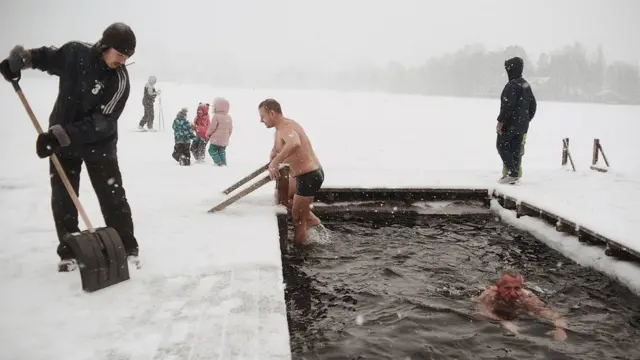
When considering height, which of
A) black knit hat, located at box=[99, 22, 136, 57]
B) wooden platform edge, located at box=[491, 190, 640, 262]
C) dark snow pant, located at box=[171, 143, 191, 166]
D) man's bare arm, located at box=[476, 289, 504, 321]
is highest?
black knit hat, located at box=[99, 22, 136, 57]

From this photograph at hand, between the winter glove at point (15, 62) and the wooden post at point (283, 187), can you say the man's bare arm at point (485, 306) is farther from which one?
the winter glove at point (15, 62)

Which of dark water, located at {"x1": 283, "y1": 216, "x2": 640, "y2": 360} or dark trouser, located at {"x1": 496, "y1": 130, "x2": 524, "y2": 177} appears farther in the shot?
dark trouser, located at {"x1": 496, "y1": 130, "x2": 524, "y2": 177}

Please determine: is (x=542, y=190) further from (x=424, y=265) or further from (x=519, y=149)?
(x=424, y=265)

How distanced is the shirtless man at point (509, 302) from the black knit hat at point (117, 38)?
4212 mm

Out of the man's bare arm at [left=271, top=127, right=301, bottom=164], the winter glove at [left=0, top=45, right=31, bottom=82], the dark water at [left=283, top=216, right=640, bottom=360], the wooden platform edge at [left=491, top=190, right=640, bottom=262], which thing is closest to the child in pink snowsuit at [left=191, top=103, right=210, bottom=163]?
the dark water at [left=283, top=216, right=640, bottom=360]

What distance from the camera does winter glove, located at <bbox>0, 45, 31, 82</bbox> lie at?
3.52m

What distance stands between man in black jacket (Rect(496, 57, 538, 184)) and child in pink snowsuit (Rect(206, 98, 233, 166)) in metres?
6.35

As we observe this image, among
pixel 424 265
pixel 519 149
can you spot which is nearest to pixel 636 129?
pixel 519 149

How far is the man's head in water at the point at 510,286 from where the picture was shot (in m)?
4.57

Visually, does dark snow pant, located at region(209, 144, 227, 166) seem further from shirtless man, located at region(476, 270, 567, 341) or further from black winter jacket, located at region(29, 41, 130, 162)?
shirtless man, located at region(476, 270, 567, 341)

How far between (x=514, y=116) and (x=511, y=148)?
645 millimetres

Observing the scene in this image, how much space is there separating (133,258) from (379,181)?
537cm

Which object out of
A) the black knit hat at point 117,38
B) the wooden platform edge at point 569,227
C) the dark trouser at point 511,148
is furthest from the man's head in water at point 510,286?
the dark trouser at point 511,148

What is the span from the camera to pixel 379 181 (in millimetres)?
8641
